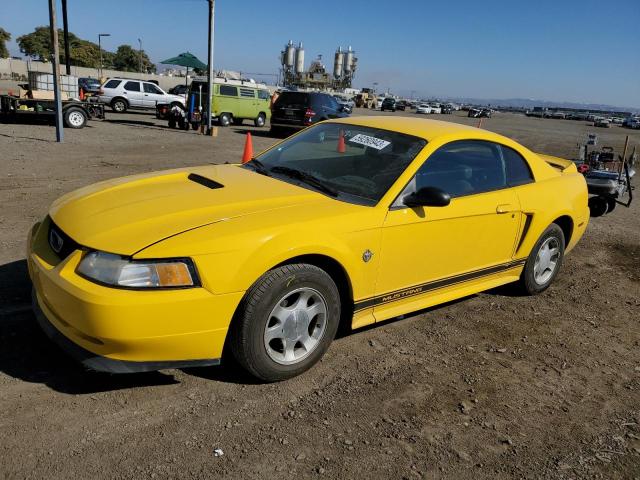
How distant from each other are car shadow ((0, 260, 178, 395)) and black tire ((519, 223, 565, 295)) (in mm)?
3264

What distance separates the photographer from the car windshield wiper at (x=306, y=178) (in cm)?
359

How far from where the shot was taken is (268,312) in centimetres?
294

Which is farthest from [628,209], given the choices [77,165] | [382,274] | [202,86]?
[202,86]

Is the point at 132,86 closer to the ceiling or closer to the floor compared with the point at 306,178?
closer to the ceiling

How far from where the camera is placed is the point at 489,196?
13.5 ft

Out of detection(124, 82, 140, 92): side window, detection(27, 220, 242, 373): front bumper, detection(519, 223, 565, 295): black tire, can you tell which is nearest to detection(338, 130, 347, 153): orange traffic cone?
detection(27, 220, 242, 373): front bumper

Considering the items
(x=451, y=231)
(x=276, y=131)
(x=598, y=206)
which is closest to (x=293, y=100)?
(x=276, y=131)

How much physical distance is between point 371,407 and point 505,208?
Answer: 6.73 ft

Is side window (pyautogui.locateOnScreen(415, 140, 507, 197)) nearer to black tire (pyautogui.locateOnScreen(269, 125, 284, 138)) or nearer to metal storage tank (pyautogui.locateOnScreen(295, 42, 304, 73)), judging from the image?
black tire (pyautogui.locateOnScreen(269, 125, 284, 138))

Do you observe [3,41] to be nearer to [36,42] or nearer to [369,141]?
[36,42]

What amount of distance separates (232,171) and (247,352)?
5.53 feet

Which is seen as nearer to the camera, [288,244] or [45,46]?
[288,244]

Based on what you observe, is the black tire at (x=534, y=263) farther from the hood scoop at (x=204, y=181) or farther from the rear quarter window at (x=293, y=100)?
the rear quarter window at (x=293, y=100)

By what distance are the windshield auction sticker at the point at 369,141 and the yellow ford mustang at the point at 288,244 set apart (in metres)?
0.01
